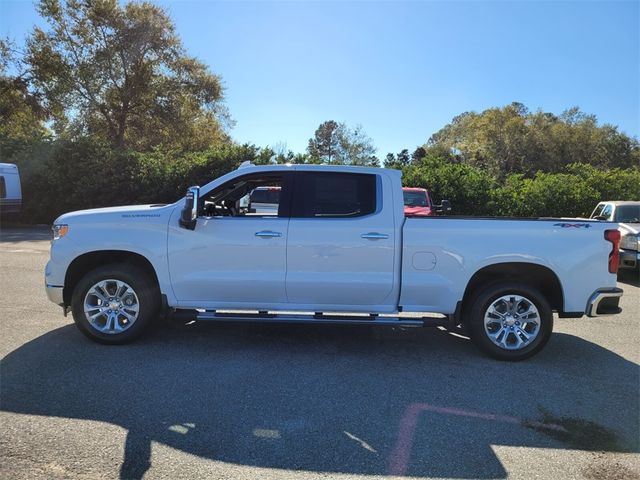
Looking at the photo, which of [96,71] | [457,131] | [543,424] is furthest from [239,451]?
[457,131]

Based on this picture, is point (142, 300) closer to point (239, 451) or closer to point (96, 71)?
point (239, 451)

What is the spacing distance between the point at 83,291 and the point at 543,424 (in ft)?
14.7

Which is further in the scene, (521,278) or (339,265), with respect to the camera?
(521,278)

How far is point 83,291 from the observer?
5266mm

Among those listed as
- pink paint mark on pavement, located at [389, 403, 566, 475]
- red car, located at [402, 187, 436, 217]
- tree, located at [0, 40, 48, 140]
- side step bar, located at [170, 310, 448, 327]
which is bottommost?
pink paint mark on pavement, located at [389, 403, 566, 475]

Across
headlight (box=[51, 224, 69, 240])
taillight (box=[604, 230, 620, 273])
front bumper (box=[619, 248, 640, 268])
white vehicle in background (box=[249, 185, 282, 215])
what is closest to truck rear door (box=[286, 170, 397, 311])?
white vehicle in background (box=[249, 185, 282, 215])

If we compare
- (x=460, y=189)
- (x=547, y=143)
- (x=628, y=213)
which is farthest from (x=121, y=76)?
(x=547, y=143)

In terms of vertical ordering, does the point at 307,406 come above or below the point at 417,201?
below

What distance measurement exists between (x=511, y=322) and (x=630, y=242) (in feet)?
23.9

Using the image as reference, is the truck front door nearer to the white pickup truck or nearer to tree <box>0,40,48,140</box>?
the white pickup truck

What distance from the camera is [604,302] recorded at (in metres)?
5.13

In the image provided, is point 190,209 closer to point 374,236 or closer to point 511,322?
point 374,236

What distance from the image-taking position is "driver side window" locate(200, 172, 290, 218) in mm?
5422

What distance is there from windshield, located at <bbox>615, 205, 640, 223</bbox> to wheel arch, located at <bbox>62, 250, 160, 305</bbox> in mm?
11286
